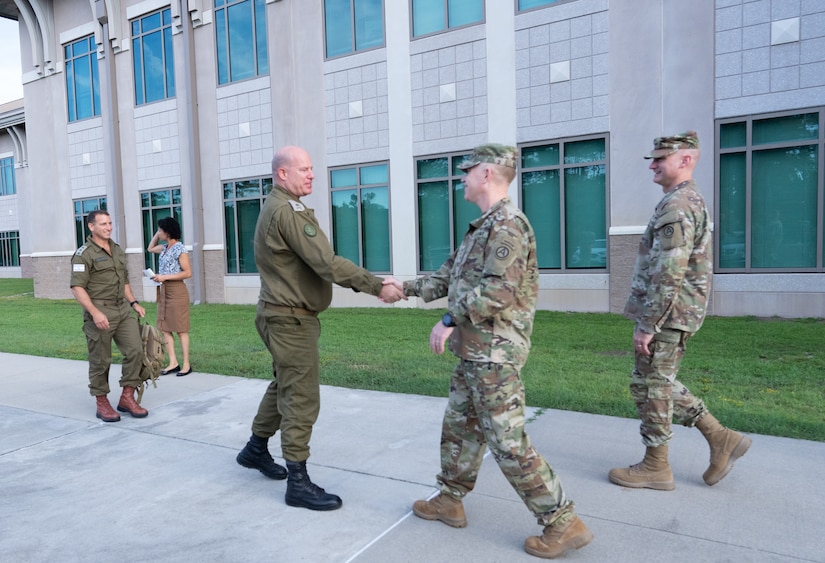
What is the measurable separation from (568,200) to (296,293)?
9.52 m

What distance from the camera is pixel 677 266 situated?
340 centimetres

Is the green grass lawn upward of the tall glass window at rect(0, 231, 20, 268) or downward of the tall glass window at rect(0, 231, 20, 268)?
downward

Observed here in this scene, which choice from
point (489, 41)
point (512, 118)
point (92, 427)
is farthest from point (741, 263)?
point (92, 427)

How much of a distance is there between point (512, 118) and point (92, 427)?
31.2 feet

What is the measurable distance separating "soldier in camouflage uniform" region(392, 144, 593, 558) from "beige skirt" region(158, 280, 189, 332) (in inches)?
206

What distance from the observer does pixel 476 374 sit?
117 inches

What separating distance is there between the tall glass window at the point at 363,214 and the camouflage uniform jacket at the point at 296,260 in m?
10.7

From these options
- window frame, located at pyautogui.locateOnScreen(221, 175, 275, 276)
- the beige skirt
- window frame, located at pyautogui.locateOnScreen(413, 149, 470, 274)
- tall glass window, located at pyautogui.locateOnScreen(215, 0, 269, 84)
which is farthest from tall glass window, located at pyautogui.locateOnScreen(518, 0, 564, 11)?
the beige skirt

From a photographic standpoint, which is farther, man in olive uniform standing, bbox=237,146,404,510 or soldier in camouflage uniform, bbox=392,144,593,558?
man in olive uniform standing, bbox=237,146,404,510

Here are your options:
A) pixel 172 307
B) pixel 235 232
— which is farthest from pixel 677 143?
pixel 235 232

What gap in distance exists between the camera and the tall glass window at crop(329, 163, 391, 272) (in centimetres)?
1431

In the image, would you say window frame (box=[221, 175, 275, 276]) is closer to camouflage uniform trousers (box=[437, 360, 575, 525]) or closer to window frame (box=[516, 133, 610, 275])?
window frame (box=[516, 133, 610, 275])

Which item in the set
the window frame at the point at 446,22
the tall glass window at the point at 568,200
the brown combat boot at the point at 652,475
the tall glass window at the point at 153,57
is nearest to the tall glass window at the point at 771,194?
the tall glass window at the point at 568,200

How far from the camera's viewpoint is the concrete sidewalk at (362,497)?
3.09m
